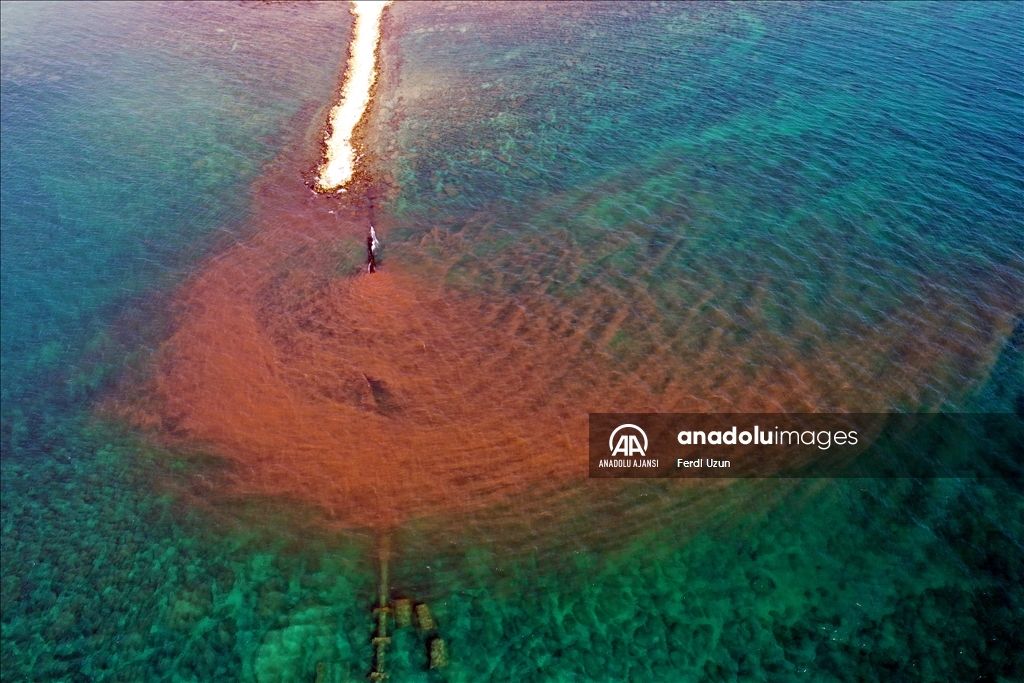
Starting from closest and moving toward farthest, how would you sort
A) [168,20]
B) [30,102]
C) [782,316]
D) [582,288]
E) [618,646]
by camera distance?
[618,646], [782,316], [582,288], [30,102], [168,20]

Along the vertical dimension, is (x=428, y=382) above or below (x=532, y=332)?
below

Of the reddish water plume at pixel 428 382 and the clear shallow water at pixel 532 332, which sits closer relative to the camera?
the clear shallow water at pixel 532 332

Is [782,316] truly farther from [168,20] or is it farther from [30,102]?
[168,20]

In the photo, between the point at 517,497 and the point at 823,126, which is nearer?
the point at 517,497

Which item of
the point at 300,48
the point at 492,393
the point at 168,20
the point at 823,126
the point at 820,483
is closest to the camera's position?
the point at 820,483

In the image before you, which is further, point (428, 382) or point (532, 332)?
point (532, 332)

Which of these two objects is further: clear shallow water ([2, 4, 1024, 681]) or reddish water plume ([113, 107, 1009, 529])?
reddish water plume ([113, 107, 1009, 529])

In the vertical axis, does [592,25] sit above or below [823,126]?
above

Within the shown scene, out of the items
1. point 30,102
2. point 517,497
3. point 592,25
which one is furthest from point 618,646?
point 30,102
